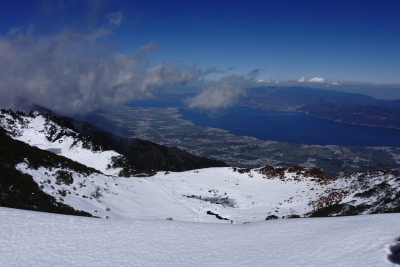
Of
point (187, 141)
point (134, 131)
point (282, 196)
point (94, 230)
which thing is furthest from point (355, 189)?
point (134, 131)

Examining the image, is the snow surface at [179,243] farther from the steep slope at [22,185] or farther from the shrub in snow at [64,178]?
the shrub in snow at [64,178]

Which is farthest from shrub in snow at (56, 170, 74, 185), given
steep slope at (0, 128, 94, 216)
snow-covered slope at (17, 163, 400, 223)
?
steep slope at (0, 128, 94, 216)

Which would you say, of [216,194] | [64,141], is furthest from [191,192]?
[64,141]

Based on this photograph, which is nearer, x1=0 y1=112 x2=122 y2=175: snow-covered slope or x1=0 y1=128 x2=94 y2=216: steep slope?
x1=0 y1=128 x2=94 y2=216: steep slope

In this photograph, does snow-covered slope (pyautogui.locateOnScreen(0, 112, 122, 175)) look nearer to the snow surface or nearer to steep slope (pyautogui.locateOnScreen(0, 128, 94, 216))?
steep slope (pyautogui.locateOnScreen(0, 128, 94, 216))

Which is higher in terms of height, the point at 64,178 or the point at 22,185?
the point at 22,185

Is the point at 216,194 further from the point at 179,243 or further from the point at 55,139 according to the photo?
the point at 55,139
